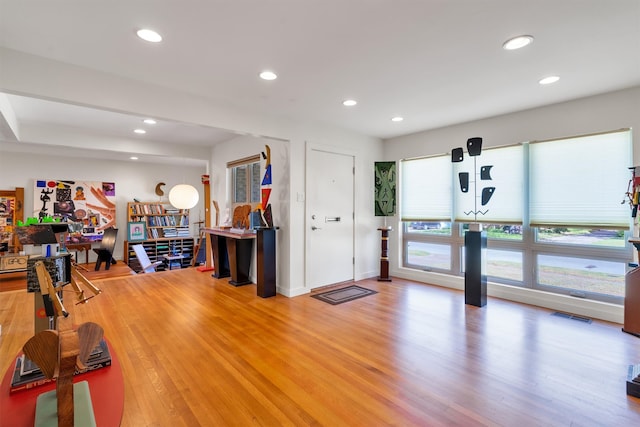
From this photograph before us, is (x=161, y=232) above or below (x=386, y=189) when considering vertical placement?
below

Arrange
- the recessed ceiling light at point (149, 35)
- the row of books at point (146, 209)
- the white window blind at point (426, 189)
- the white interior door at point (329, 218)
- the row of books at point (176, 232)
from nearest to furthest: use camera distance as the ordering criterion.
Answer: the recessed ceiling light at point (149, 35), the white interior door at point (329, 218), the white window blind at point (426, 189), the row of books at point (146, 209), the row of books at point (176, 232)

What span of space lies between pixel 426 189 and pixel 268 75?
332 cm

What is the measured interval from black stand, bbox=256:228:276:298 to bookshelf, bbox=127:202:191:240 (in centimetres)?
493

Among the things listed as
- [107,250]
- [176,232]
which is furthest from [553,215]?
[176,232]

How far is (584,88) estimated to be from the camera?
3307 millimetres

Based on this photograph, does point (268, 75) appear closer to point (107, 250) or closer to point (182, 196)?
point (182, 196)

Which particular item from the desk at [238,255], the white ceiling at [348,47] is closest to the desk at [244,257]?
the desk at [238,255]

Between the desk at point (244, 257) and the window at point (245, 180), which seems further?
the window at point (245, 180)

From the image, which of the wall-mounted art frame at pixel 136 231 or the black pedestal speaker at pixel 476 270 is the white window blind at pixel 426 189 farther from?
the wall-mounted art frame at pixel 136 231

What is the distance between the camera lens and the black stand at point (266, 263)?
4.41 meters

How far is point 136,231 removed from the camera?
7836 millimetres

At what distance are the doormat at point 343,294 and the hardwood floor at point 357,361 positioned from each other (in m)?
0.19

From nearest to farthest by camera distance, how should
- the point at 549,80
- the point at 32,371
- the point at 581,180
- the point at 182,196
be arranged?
the point at 32,371 < the point at 549,80 < the point at 581,180 < the point at 182,196

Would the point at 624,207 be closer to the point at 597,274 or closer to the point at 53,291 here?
the point at 597,274
